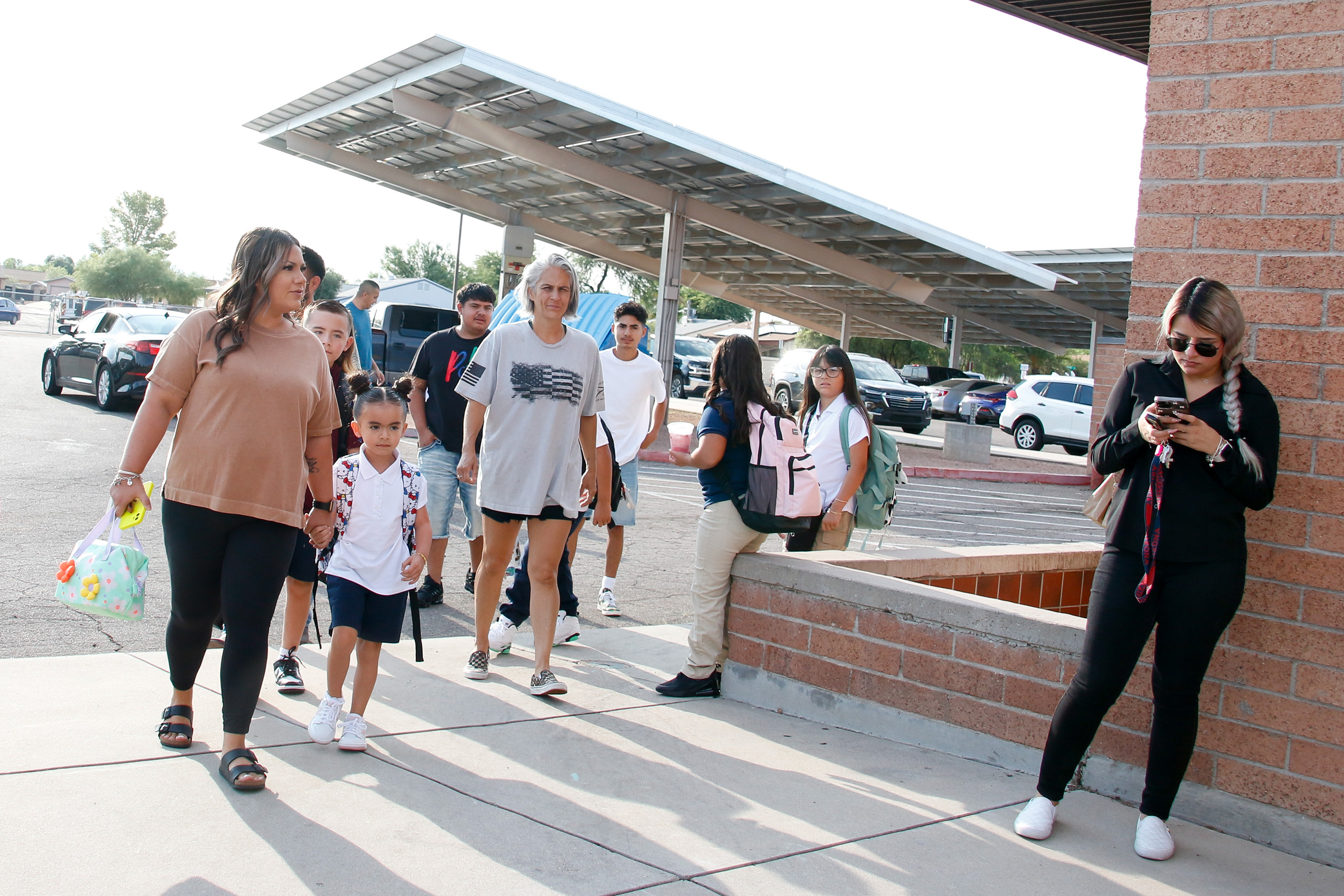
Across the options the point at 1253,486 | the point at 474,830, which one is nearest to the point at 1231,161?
the point at 1253,486

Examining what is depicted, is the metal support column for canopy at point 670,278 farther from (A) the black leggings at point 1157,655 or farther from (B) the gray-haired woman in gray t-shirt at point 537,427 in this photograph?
(A) the black leggings at point 1157,655

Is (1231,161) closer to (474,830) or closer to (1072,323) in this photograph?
(474,830)

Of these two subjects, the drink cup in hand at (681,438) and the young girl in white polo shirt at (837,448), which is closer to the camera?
the drink cup in hand at (681,438)

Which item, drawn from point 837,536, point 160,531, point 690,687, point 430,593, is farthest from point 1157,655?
point 160,531

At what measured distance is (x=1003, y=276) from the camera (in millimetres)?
25328

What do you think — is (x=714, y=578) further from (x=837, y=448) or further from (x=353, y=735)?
(x=353, y=735)

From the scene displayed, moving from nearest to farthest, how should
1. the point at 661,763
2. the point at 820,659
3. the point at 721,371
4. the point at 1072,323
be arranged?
the point at 661,763 < the point at 820,659 < the point at 721,371 < the point at 1072,323

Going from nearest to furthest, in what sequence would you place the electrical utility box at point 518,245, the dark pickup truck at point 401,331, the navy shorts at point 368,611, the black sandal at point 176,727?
the black sandal at point 176,727 < the navy shorts at point 368,611 < the dark pickup truck at point 401,331 < the electrical utility box at point 518,245

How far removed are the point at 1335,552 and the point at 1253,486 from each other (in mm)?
544

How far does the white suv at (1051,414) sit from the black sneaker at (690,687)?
73.6 feet

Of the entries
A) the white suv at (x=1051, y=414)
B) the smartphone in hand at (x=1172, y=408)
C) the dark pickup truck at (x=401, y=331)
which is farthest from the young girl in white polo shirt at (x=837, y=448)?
the white suv at (x=1051, y=414)

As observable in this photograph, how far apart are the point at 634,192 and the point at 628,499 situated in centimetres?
1708

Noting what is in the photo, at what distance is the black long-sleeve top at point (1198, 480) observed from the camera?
337 centimetres

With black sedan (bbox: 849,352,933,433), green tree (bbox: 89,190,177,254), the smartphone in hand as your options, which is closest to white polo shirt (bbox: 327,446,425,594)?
the smartphone in hand
